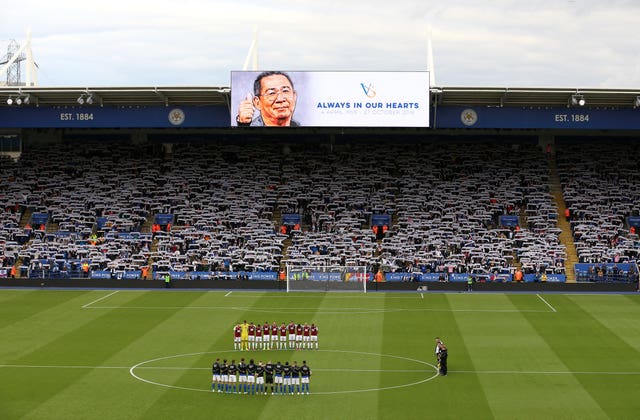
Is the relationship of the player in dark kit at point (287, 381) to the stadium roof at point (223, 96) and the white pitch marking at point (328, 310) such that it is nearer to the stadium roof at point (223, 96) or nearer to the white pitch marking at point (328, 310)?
the white pitch marking at point (328, 310)

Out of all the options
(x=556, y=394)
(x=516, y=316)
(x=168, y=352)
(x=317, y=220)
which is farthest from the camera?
(x=317, y=220)

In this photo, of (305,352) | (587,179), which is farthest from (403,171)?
(305,352)

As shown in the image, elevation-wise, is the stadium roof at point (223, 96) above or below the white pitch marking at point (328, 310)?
above

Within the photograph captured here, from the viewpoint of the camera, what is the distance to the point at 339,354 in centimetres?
4206

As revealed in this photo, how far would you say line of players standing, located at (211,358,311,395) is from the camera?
35250 mm

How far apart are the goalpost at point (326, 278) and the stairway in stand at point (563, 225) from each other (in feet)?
42.3

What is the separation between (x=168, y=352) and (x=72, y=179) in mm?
35843

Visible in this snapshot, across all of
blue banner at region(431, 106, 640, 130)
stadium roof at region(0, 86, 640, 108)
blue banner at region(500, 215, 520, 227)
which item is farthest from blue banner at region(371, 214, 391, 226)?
stadium roof at region(0, 86, 640, 108)

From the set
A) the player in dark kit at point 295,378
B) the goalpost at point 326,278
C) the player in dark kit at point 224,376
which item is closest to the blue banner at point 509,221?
the goalpost at point 326,278

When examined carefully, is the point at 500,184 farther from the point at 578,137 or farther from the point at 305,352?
the point at 305,352

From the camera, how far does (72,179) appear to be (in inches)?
2963

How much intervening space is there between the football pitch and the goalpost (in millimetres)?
1238

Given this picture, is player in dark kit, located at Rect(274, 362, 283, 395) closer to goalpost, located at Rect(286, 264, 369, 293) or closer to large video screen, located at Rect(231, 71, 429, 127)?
goalpost, located at Rect(286, 264, 369, 293)

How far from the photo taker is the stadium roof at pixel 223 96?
6619cm
